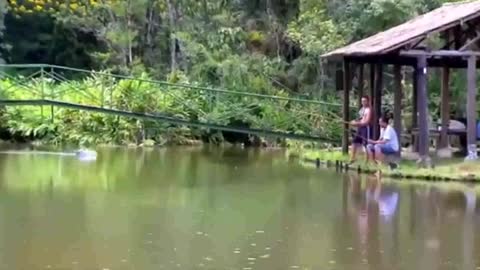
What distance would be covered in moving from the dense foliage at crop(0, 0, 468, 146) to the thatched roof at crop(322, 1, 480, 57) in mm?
7268

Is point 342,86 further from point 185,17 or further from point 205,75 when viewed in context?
point 185,17

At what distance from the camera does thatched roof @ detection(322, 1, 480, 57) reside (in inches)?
862

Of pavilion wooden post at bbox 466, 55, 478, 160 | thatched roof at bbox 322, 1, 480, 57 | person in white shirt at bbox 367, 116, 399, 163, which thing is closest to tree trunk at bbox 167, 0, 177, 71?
thatched roof at bbox 322, 1, 480, 57

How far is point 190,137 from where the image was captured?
34250mm

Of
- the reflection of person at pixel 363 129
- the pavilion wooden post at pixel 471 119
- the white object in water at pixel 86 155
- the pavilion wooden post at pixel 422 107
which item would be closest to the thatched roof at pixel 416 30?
the pavilion wooden post at pixel 422 107

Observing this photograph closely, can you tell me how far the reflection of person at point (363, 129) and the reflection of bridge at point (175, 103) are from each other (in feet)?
16.7

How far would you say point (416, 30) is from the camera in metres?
22.6

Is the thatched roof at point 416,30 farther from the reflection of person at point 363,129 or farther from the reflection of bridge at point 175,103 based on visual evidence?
the reflection of bridge at point 175,103

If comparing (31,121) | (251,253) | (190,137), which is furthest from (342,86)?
(251,253)

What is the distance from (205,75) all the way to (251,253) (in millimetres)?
24866

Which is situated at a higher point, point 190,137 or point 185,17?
point 185,17

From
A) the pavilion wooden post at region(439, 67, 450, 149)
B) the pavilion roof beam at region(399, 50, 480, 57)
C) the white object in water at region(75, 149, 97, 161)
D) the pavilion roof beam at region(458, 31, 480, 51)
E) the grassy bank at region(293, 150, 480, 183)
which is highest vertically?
the pavilion roof beam at region(458, 31, 480, 51)

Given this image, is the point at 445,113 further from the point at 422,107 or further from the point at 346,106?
the point at 422,107

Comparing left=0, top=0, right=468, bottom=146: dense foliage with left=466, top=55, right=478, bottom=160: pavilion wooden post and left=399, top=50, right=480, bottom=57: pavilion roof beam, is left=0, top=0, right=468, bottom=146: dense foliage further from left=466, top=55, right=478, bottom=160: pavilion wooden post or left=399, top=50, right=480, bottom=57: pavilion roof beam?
left=466, top=55, right=478, bottom=160: pavilion wooden post
